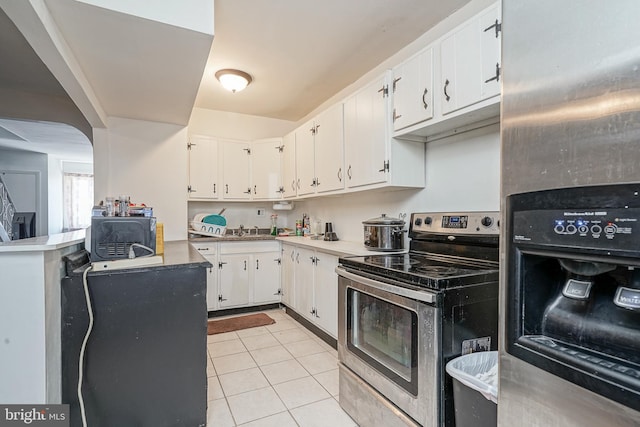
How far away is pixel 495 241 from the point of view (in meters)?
1.70

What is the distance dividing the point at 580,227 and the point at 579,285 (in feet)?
0.60

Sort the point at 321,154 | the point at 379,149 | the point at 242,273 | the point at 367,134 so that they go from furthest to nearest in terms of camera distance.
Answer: the point at 242,273 < the point at 321,154 < the point at 367,134 < the point at 379,149

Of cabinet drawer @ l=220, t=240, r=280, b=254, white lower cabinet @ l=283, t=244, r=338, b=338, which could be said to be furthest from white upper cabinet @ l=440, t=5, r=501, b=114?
cabinet drawer @ l=220, t=240, r=280, b=254

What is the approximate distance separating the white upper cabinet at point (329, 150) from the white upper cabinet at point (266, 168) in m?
1.00

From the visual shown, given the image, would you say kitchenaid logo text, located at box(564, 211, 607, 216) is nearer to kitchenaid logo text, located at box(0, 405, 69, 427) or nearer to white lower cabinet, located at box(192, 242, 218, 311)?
kitchenaid logo text, located at box(0, 405, 69, 427)

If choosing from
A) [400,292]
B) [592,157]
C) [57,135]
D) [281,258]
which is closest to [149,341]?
[400,292]

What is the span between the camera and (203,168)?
3.89 m

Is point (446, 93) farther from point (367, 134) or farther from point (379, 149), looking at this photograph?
point (367, 134)

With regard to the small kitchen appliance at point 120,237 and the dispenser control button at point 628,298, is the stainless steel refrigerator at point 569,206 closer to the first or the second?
the dispenser control button at point 628,298

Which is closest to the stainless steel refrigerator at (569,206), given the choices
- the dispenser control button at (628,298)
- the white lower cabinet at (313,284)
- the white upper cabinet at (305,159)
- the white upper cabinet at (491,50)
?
the dispenser control button at (628,298)

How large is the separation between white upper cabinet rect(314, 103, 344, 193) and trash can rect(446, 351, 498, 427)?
1.84 metres

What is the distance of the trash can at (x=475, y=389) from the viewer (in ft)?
3.59

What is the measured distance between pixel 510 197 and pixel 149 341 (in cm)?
167

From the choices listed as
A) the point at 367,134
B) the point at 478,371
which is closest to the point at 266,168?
the point at 367,134
